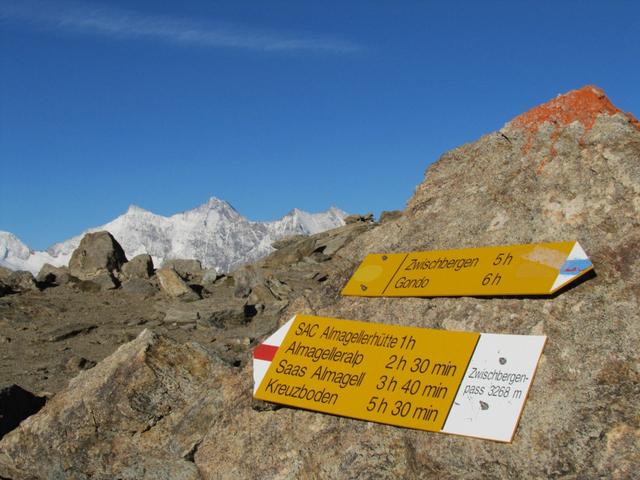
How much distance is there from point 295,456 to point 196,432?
172 centimetres

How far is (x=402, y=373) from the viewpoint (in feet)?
26.8

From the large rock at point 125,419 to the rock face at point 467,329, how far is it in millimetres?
19

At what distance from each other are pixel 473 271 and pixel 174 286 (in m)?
17.4

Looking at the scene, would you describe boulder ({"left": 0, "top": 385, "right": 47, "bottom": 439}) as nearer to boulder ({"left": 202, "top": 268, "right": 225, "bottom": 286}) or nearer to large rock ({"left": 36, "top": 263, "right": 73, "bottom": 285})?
boulder ({"left": 202, "top": 268, "right": 225, "bottom": 286})

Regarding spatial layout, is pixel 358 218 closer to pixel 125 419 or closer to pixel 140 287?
pixel 140 287

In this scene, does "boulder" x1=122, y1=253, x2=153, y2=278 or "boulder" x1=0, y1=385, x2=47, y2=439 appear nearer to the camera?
"boulder" x1=0, y1=385, x2=47, y2=439

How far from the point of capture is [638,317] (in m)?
7.28

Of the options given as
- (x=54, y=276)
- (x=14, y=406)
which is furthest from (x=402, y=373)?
(x=54, y=276)

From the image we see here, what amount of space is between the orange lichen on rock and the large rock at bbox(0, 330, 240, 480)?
4963 mm

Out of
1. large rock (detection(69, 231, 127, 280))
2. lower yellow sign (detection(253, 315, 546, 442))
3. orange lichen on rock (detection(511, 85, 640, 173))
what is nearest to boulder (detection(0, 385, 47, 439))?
lower yellow sign (detection(253, 315, 546, 442))

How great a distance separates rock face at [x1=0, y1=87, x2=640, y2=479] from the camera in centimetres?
706

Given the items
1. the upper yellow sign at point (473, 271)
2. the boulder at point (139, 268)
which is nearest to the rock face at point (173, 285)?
the boulder at point (139, 268)

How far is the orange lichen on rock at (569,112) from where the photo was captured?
9.48 metres

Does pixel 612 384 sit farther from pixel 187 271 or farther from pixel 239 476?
pixel 187 271
